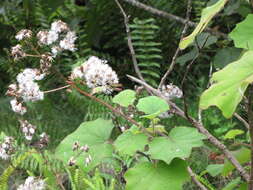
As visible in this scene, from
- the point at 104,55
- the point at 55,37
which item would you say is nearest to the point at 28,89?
the point at 55,37

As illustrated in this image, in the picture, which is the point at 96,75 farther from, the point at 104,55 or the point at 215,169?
the point at 104,55

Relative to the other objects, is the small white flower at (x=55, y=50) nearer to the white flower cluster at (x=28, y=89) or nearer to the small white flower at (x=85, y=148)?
the white flower cluster at (x=28, y=89)

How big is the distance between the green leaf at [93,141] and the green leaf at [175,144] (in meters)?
0.13

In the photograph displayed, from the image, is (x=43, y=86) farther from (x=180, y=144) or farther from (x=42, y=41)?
(x=180, y=144)

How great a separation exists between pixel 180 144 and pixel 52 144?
Answer: 191 cm

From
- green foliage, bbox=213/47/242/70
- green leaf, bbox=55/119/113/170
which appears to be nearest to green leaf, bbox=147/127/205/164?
green leaf, bbox=55/119/113/170

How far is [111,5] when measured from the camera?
3.81 m

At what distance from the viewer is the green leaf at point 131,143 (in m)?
0.91

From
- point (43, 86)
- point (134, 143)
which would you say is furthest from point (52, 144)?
point (134, 143)

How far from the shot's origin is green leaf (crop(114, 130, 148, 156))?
914 millimetres

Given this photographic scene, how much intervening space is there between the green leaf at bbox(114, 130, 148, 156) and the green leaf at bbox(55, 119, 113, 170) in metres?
0.05

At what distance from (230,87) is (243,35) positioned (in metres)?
0.31

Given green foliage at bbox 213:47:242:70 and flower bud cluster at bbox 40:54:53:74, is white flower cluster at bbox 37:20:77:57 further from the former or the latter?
green foliage at bbox 213:47:242:70

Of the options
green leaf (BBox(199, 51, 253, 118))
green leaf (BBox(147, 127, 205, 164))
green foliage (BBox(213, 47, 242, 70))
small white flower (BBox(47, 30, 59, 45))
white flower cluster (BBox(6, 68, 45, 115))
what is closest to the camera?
green leaf (BBox(199, 51, 253, 118))
